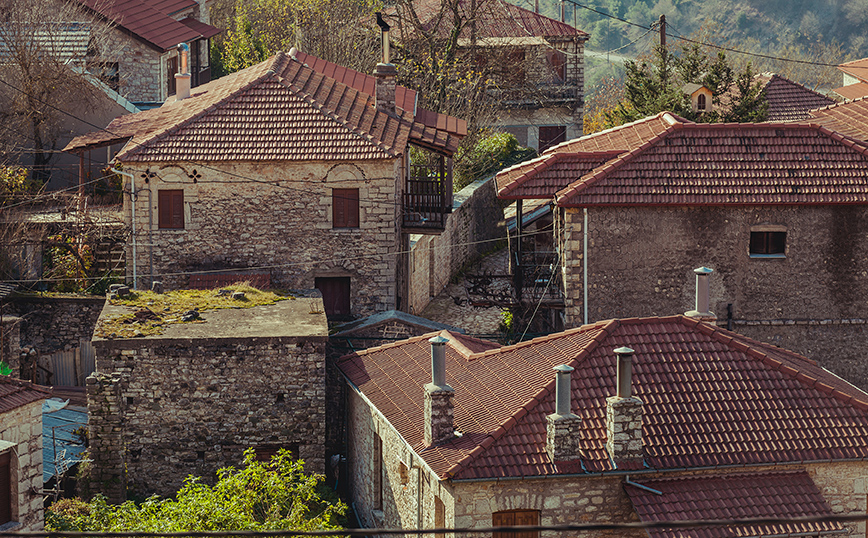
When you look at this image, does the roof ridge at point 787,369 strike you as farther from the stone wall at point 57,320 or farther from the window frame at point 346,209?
the stone wall at point 57,320

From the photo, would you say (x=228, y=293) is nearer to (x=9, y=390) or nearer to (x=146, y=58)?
(x=9, y=390)

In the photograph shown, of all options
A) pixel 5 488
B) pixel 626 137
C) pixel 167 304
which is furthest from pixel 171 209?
pixel 5 488

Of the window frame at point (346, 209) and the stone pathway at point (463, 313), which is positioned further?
the stone pathway at point (463, 313)

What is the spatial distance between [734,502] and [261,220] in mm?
13135

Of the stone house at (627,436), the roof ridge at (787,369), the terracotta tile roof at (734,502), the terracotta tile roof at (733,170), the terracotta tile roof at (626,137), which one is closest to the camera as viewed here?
the terracotta tile roof at (734,502)

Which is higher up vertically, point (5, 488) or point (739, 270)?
point (739, 270)

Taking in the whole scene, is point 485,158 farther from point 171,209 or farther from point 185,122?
point 171,209

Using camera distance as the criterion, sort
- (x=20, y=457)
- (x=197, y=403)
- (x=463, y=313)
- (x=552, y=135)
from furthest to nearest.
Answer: (x=552, y=135)
(x=463, y=313)
(x=197, y=403)
(x=20, y=457)

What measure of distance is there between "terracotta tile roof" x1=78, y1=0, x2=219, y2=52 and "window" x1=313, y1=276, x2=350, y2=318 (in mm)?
13206

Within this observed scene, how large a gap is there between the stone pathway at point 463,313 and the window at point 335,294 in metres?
3.20

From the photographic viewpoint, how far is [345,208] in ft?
82.2

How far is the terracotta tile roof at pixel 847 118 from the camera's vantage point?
93.2ft

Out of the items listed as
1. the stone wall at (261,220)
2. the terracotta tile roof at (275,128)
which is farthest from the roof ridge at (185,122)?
the stone wall at (261,220)

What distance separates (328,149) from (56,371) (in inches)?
299
